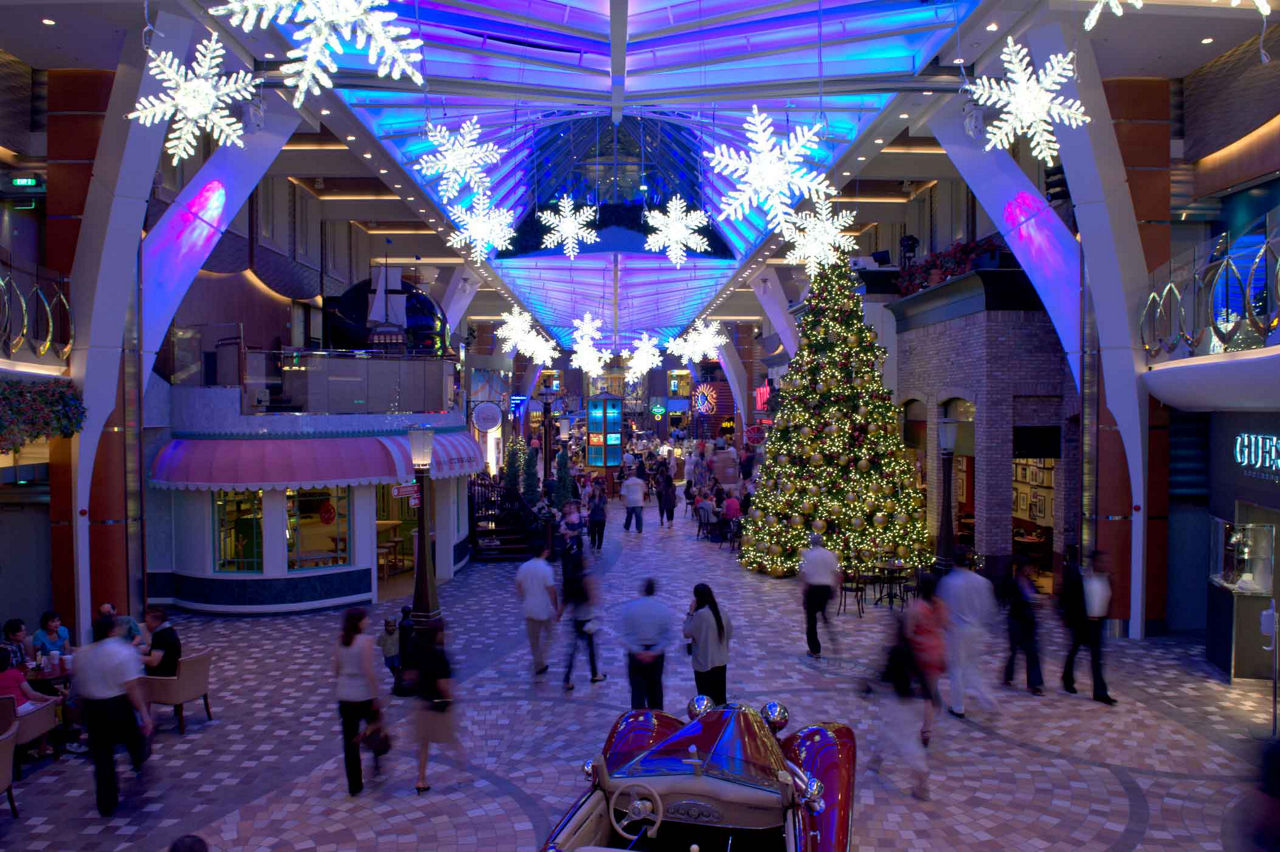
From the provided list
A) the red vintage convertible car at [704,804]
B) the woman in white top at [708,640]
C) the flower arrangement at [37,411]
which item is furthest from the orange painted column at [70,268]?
Result: the red vintage convertible car at [704,804]

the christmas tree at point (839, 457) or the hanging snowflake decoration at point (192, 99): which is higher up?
the hanging snowflake decoration at point (192, 99)

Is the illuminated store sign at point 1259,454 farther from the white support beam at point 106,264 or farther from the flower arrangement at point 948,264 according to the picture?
the white support beam at point 106,264

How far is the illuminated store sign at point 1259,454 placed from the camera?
8.99m

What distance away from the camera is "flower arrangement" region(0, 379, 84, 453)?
9213 mm

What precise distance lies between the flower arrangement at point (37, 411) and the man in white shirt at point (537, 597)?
548 cm

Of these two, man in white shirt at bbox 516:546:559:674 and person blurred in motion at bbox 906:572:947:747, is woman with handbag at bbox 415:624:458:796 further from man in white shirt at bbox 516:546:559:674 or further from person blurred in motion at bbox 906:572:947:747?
person blurred in motion at bbox 906:572:947:747

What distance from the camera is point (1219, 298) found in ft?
29.1

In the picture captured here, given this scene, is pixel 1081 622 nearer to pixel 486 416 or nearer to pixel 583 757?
pixel 583 757

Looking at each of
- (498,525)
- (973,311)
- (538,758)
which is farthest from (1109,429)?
(498,525)

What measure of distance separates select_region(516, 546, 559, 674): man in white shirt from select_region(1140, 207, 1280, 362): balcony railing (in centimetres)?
724

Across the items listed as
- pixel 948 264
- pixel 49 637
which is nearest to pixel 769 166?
pixel 49 637

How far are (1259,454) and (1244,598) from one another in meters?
1.55

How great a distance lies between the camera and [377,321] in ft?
→ 72.2

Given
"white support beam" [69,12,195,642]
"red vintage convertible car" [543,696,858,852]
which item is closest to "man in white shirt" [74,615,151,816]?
"red vintage convertible car" [543,696,858,852]
